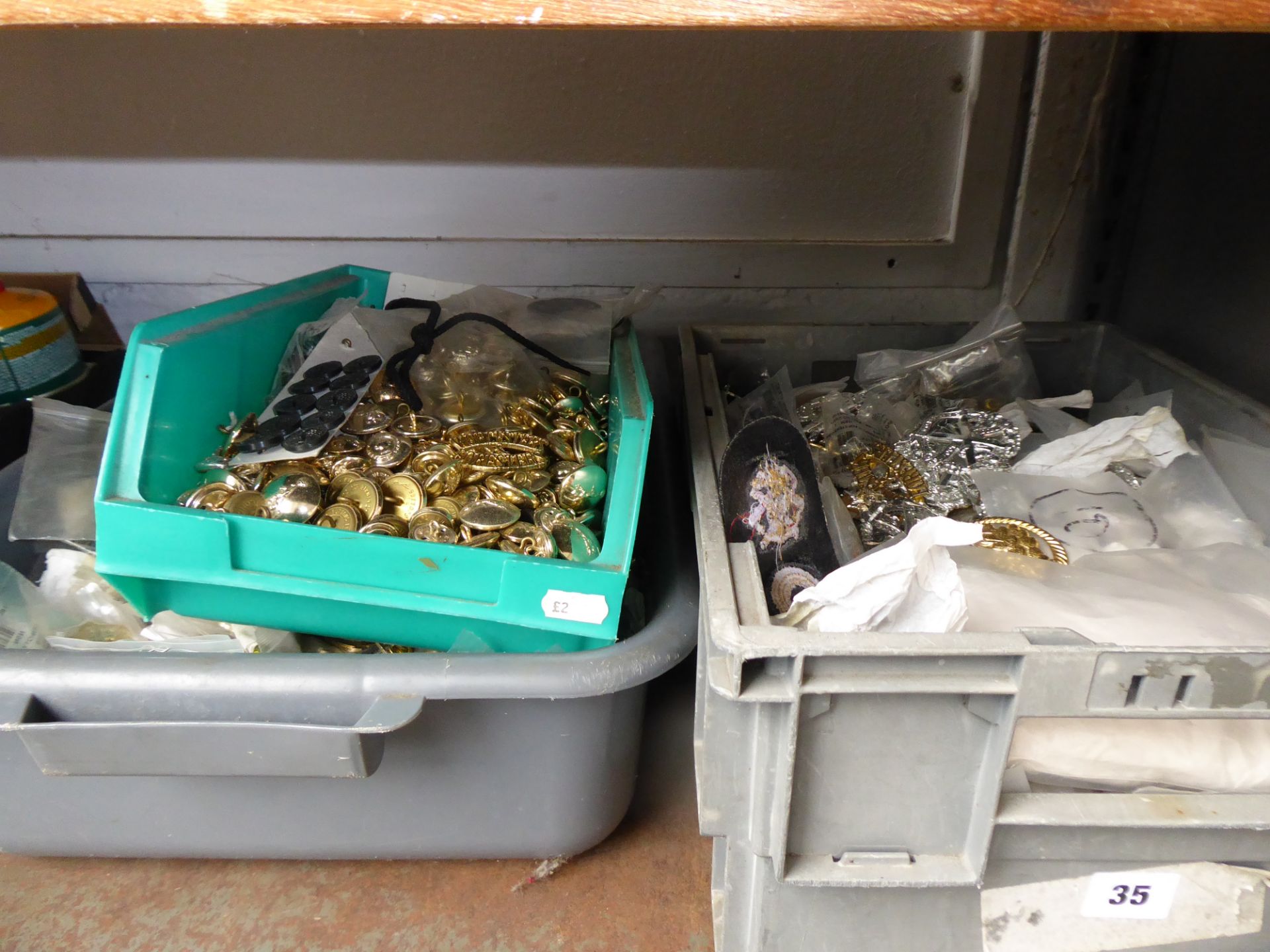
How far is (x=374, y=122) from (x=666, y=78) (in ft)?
1.24

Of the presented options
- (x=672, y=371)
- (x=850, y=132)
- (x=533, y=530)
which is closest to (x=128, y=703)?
(x=533, y=530)

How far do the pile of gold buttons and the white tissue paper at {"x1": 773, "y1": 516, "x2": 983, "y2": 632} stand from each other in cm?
22

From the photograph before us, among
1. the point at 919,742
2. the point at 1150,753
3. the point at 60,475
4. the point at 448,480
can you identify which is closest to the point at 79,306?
the point at 60,475

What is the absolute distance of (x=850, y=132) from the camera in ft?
3.31

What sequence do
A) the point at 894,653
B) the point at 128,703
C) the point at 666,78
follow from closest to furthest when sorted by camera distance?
1. the point at 894,653
2. the point at 128,703
3. the point at 666,78

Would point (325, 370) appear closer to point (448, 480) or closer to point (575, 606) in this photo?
point (448, 480)

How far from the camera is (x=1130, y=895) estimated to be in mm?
446

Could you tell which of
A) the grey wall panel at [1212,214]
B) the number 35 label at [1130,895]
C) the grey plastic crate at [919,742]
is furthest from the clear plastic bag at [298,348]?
the grey wall panel at [1212,214]

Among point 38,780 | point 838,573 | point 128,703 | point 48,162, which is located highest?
point 48,162

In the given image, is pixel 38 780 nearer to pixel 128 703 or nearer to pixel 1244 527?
pixel 128 703

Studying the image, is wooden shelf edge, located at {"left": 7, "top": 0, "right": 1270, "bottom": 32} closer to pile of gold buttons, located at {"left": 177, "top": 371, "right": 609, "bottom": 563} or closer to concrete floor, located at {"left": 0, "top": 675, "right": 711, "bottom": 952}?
pile of gold buttons, located at {"left": 177, "top": 371, "right": 609, "bottom": 563}

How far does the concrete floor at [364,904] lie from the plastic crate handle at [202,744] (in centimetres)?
19

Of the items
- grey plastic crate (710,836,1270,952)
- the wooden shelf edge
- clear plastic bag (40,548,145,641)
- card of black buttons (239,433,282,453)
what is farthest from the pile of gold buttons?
the wooden shelf edge

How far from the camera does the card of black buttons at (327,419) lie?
0.69 metres
